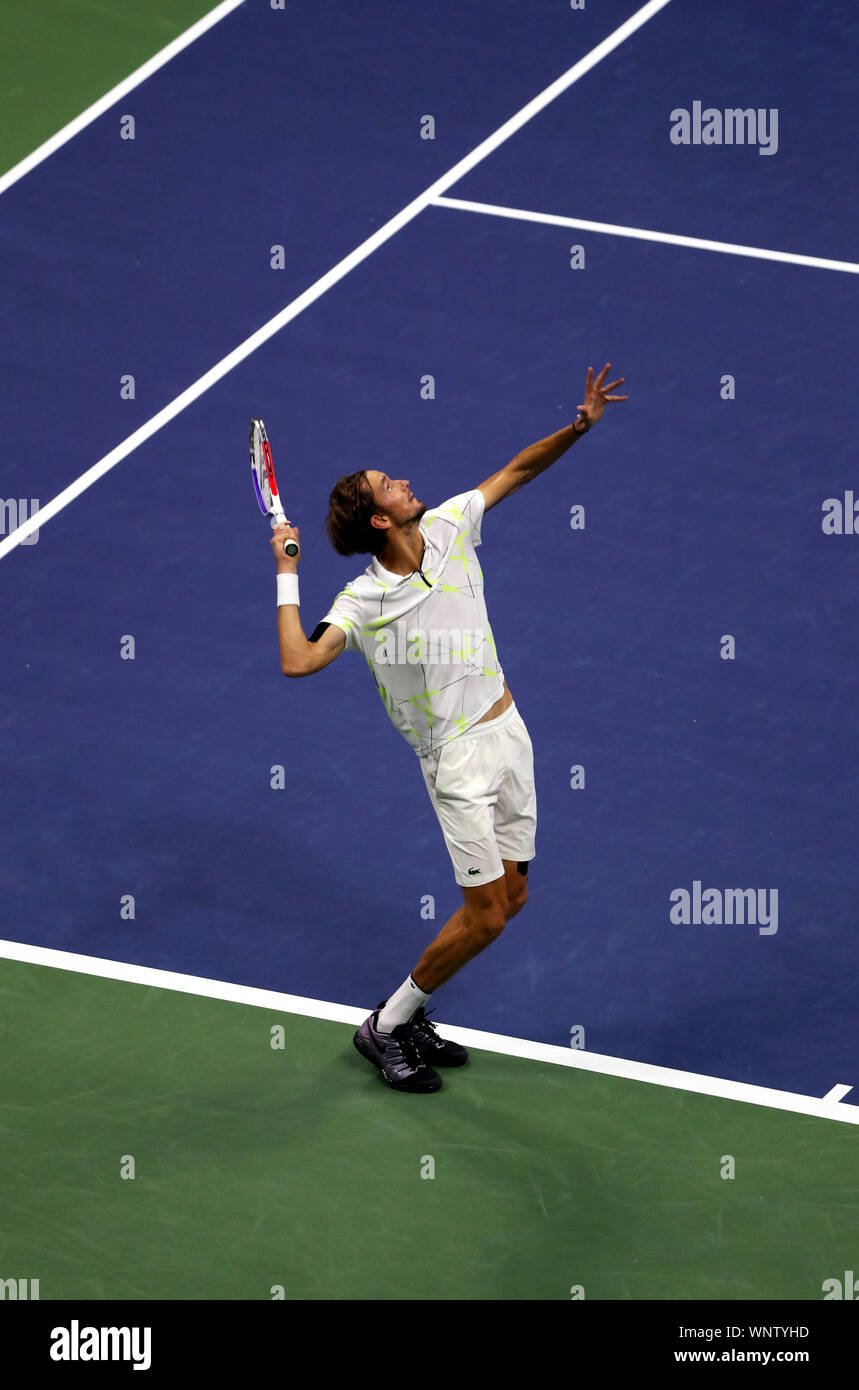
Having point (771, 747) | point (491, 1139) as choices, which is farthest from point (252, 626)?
point (491, 1139)

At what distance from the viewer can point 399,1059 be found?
816cm

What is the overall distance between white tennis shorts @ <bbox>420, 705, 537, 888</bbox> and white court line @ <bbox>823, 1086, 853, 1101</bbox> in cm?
163

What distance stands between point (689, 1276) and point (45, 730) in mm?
4689

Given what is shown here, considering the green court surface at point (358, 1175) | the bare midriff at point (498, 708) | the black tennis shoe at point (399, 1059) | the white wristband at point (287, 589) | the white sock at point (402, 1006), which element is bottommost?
the green court surface at point (358, 1175)

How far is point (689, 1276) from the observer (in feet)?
23.1

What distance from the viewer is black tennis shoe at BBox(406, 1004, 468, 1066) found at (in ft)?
27.0

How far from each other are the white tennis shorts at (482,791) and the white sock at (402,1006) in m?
0.53

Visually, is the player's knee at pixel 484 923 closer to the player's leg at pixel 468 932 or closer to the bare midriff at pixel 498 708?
the player's leg at pixel 468 932

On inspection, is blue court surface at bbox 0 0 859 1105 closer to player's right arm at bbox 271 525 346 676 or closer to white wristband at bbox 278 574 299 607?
player's right arm at bbox 271 525 346 676

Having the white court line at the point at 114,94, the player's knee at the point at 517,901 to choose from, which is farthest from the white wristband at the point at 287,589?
the white court line at the point at 114,94

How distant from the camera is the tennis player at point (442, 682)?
787cm
